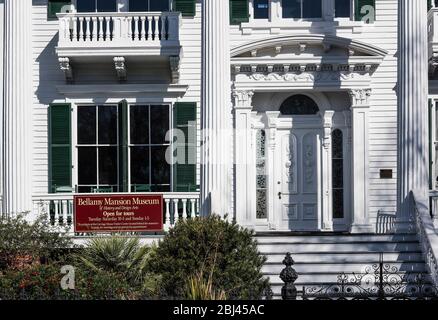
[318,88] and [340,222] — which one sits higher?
[318,88]

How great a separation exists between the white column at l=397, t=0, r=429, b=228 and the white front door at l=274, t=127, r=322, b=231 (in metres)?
3.32

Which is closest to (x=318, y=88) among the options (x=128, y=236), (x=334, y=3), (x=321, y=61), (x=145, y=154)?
(x=321, y=61)

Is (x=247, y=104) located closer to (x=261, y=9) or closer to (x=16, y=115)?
(x=261, y=9)

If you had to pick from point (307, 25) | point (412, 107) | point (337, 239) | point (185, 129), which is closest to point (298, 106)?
point (307, 25)

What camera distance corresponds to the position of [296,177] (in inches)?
966

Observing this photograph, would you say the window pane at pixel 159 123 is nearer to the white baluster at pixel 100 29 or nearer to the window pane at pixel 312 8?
the white baluster at pixel 100 29

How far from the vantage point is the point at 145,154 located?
24.3 meters

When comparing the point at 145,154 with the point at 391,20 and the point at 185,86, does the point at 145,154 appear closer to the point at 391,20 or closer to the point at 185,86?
the point at 185,86

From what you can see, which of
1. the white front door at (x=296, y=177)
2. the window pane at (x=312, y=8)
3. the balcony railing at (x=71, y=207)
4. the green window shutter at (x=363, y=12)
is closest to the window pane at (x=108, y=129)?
the balcony railing at (x=71, y=207)

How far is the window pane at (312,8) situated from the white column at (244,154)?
2.34 m

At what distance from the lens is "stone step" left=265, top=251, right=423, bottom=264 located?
20.5 metres

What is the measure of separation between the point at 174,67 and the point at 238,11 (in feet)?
6.73

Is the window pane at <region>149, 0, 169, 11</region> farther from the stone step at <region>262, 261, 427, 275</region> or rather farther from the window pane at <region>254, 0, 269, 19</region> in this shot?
the stone step at <region>262, 261, 427, 275</region>

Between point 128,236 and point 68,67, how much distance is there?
5205 millimetres
